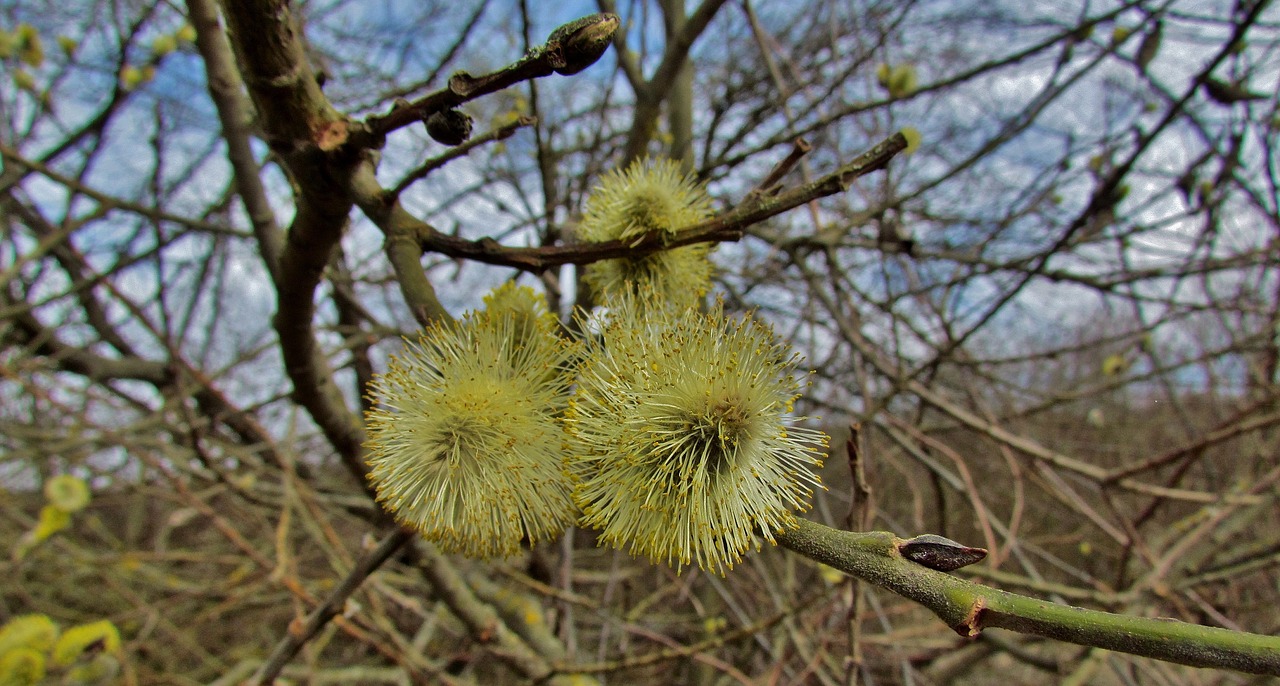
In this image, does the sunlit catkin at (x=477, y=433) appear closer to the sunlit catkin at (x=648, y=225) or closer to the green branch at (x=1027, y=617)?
the sunlit catkin at (x=648, y=225)

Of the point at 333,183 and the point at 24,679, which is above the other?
the point at 333,183

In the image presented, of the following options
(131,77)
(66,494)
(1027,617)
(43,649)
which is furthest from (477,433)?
(131,77)

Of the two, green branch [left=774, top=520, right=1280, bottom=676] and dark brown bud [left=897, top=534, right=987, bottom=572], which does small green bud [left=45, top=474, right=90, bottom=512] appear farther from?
dark brown bud [left=897, top=534, right=987, bottom=572]

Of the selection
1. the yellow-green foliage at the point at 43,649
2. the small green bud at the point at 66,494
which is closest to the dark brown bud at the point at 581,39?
the yellow-green foliage at the point at 43,649

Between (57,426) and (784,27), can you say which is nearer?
(57,426)

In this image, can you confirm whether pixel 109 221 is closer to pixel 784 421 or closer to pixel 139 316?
pixel 139 316

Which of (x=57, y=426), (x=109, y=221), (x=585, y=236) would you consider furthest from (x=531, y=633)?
(x=109, y=221)

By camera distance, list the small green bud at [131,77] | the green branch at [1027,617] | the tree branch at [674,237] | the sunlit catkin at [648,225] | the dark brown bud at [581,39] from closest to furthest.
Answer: the green branch at [1027,617]
the dark brown bud at [581,39]
the tree branch at [674,237]
the sunlit catkin at [648,225]
the small green bud at [131,77]
